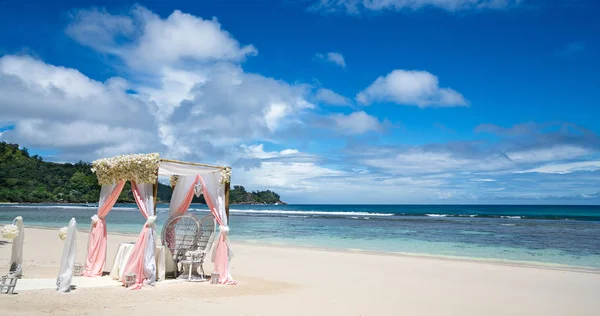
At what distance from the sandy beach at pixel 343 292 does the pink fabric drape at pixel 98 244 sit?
84 cm

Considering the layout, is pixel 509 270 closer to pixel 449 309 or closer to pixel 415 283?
pixel 415 283

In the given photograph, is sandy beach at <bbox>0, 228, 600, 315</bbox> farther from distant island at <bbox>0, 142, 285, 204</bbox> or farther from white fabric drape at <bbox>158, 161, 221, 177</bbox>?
→ distant island at <bbox>0, 142, 285, 204</bbox>

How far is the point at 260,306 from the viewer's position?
6.33m

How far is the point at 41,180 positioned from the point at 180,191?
82475 millimetres

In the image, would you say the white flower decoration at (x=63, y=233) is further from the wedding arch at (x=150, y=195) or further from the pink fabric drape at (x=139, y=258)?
the pink fabric drape at (x=139, y=258)

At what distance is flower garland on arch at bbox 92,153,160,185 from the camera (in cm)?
796

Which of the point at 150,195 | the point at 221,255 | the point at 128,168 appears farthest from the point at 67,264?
the point at 221,255

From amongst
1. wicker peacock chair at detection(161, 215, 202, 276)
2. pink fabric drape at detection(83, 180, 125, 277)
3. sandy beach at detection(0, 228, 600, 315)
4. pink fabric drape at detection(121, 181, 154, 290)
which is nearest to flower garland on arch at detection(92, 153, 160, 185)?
pink fabric drape at detection(83, 180, 125, 277)

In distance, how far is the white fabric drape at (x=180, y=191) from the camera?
8898mm


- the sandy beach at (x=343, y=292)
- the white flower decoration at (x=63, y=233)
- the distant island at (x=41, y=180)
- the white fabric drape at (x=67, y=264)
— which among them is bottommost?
the sandy beach at (x=343, y=292)

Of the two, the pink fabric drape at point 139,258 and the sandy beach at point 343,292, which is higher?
the pink fabric drape at point 139,258

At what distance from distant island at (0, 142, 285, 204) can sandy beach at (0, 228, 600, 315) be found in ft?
212

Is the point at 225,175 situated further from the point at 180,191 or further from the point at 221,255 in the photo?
the point at 221,255

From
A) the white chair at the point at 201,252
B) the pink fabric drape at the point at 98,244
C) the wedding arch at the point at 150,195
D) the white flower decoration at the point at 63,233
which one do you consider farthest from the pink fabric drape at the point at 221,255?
the white flower decoration at the point at 63,233
